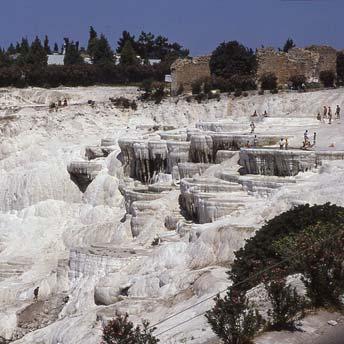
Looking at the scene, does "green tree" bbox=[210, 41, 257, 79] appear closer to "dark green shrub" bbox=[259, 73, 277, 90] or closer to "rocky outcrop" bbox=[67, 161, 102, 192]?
"dark green shrub" bbox=[259, 73, 277, 90]

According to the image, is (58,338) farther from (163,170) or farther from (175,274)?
(163,170)

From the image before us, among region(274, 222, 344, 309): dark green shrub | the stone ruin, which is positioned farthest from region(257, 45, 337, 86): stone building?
region(274, 222, 344, 309): dark green shrub

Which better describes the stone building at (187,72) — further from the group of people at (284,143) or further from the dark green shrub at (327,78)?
the group of people at (284,143)

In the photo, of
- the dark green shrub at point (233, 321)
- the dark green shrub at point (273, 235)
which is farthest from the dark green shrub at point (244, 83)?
the dark green shrub at point (233, 321)

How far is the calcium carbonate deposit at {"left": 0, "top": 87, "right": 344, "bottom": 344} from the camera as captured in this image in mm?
13820

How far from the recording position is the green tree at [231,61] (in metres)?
39.3

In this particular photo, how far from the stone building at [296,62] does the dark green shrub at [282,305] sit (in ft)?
85.2

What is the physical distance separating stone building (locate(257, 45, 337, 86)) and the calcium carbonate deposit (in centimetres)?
239

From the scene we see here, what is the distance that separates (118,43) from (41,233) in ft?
146

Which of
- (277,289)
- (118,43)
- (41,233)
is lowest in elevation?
(41,233)

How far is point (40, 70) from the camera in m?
44.3

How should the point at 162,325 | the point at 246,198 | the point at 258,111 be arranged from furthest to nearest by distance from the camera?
the point at 258,111, the point at 246,198, the point at 162,325

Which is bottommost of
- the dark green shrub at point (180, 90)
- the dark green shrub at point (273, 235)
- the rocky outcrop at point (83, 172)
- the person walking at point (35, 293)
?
the person walking at point (35, 293)

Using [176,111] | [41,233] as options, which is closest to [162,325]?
[41,233]
